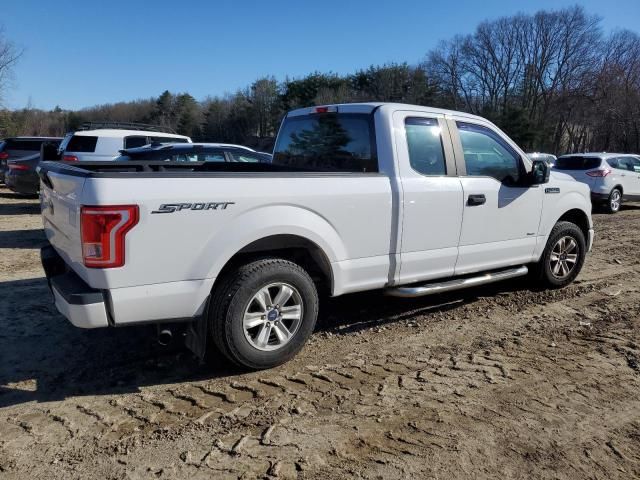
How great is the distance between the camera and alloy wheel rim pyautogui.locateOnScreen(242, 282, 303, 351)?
3729 mm

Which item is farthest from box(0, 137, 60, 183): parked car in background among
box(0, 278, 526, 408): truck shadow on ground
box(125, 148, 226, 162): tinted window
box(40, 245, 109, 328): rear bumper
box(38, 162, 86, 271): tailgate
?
box(40, 245, 109, 328): rear bumper

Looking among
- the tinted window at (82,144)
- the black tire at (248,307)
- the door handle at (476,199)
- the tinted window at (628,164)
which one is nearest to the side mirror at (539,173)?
the door handle at (476,199)

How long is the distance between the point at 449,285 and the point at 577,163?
42.3 feet

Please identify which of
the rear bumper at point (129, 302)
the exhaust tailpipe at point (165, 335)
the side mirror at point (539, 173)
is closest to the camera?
the rear bumper at point (129, 302)

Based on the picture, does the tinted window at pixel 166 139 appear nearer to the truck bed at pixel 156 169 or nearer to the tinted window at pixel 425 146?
the truck bed at pixel 156 169

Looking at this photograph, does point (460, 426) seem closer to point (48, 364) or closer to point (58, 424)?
point (58, 424)

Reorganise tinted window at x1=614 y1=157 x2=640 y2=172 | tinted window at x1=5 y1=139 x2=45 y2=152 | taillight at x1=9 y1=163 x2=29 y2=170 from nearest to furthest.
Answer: taillight at x1=9 y1=163 x2=29 y2=170, tinted window at x1=614 y1=157 x2=640 y2=172, tinted window at x1=5 y1=139 x2=45 y2=152

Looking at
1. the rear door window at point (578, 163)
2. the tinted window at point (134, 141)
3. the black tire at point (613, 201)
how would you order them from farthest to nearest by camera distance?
the rear door window at point (578, 163) < the black tire at point (613, 201) < the tinted window at point (134, 141)

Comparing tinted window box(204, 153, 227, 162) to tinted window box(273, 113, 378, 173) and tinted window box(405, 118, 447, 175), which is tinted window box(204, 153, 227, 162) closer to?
tinted window box(273, 113, 378, 173)

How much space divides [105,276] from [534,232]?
14.4ft

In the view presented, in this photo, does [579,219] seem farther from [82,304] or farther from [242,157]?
[242,157]

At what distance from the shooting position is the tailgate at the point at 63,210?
319cm

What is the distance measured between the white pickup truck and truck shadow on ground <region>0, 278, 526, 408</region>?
19.4 inches

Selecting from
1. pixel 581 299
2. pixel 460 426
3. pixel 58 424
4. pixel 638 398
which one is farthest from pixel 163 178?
pixel 581 299
